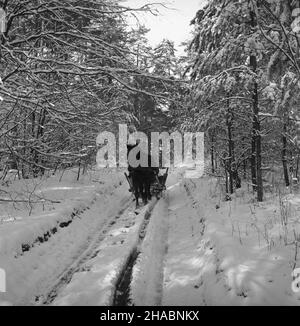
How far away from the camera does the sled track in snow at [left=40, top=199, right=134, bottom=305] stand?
5.95 metres

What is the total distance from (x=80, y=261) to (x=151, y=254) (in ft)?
5.06

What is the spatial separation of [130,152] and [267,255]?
359 inches

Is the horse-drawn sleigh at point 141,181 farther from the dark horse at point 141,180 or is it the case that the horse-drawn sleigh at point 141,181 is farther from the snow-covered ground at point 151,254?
the snow-covered ground at point 151,254

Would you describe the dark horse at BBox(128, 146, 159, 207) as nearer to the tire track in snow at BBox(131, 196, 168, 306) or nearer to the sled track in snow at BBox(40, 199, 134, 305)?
the sled track in snow at BBox(40, 199, 134, 305)

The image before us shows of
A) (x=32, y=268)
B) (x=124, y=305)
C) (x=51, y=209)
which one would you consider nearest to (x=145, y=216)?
(x=51, y=209)

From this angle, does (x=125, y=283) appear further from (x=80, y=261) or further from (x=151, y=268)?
(x=80, y=261)

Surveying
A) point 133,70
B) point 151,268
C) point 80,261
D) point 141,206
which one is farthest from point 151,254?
point 141,206

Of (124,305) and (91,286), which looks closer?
(124,305)

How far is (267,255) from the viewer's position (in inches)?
250

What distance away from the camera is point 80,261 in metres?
7.61

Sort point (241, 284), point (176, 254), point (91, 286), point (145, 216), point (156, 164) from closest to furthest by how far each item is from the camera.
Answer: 1. point (241, 284)
2. point (91, 286)
3. point (176, 254)
4. point (145, 216)
5. point (156, 164)

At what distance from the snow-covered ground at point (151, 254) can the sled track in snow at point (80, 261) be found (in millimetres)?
18
